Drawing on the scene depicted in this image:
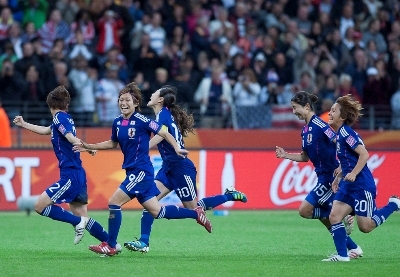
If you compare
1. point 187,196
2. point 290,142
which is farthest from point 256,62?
point 187,196

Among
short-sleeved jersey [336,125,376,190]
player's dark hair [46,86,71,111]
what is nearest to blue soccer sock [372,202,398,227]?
short-sleeved jersey [336,125,376,190]

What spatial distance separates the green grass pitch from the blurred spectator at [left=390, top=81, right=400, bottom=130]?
4.73 meters

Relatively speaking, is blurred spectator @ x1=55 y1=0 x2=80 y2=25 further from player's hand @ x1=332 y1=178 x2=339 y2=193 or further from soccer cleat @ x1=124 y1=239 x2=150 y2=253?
player's hand @ x1=332 y1=178 x2=339 y2=193

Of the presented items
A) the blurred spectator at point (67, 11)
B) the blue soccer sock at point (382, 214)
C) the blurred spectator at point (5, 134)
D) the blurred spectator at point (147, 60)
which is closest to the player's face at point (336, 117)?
the blue soccer sock at point (382, 214)

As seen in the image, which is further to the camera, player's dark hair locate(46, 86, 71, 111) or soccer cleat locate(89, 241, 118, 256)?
player's dark hair locate(46, 86, 71, 111)

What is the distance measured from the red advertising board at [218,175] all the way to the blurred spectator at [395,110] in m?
2.56

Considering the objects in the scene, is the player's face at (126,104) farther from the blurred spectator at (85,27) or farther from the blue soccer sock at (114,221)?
the blurred spectator at (85,27)

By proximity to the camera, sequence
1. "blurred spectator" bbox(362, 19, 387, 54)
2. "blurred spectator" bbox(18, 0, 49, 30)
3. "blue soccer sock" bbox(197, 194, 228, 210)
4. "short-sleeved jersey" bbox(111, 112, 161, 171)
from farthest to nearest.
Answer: "blurred spectator" bbox(362, 19, 387, 54) → "blurred spectator" bbox(18, 0, 49, 30) → "blue soccer sock" bbox(197, 194, 228, 210) → "short-sleeved jersey" bbox(111, 112, 161, 171)

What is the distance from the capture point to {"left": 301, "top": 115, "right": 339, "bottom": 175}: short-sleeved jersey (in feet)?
35.1

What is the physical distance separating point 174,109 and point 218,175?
6193mm

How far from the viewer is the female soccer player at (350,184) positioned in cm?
982

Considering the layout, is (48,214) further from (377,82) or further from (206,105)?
(377,82)

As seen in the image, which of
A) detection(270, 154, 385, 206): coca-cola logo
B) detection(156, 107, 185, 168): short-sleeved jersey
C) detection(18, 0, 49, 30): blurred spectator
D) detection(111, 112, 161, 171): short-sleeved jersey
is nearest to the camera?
detection(111, 112, 161, 171): short-sleeved jersey

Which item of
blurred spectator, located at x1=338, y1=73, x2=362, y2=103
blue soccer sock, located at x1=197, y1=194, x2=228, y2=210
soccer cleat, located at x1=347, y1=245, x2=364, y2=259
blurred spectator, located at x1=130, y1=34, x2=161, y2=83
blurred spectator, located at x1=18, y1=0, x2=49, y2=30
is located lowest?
soccer cleat, located at x1=347, y1=245, x2=364, y2=259
